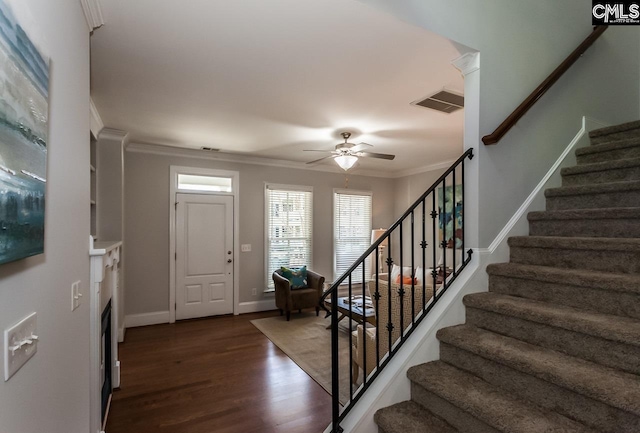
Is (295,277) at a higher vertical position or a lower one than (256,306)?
higher

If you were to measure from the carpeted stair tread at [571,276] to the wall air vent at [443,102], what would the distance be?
1.70 meters

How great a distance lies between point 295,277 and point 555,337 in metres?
4.27

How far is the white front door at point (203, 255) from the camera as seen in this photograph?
17.2ft

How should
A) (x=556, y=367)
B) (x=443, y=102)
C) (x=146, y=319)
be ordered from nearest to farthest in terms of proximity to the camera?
1. (x=556, y=367)
2. (x=443, y=102)
3. (x=146, y=319)

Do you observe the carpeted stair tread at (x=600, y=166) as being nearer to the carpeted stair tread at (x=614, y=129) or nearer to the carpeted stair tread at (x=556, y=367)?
the carpeted stair tread at (x=614, y=129)

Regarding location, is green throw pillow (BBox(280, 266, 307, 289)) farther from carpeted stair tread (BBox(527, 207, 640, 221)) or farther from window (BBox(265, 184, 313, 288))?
carpeted stair tread (BBox(527, 207, 640, 221))

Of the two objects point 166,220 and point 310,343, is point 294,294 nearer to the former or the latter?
point 310,343

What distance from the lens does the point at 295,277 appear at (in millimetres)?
5637

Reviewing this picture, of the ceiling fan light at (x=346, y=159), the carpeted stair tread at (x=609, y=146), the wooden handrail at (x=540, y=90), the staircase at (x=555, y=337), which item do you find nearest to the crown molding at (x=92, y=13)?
the wooden handrail at (x=540, y=90)

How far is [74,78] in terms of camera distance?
5.07 ft

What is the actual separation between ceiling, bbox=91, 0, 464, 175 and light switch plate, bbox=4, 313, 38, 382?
1823mm

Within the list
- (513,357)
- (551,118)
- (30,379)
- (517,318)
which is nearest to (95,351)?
(30,379)

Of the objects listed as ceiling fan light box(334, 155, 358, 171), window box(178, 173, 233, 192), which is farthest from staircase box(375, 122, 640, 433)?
window box(178, 173, 233, 192)

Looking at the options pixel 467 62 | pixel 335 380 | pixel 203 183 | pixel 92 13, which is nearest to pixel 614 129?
pixel 467 62
